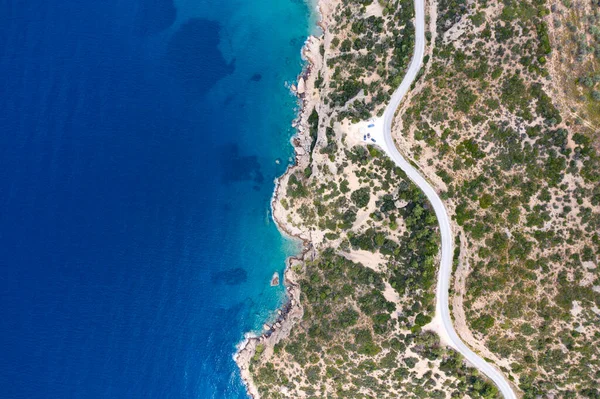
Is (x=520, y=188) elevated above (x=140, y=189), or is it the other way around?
(x=140, y=189)

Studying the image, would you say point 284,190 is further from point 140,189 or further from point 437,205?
point 437,205

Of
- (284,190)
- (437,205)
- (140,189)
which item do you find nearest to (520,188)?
(437,205)

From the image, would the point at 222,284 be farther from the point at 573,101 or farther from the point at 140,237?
the point at 573,101

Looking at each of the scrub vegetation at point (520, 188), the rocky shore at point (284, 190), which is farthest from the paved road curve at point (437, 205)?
the rocky shore at point (284, 190)

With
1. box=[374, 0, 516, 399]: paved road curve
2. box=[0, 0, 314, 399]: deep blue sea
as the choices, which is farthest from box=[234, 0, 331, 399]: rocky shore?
box=[374, 0, 516, 399]: paved road curve

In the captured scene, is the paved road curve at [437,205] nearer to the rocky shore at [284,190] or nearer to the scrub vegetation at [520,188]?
the scrub vegetation at [520,188]
